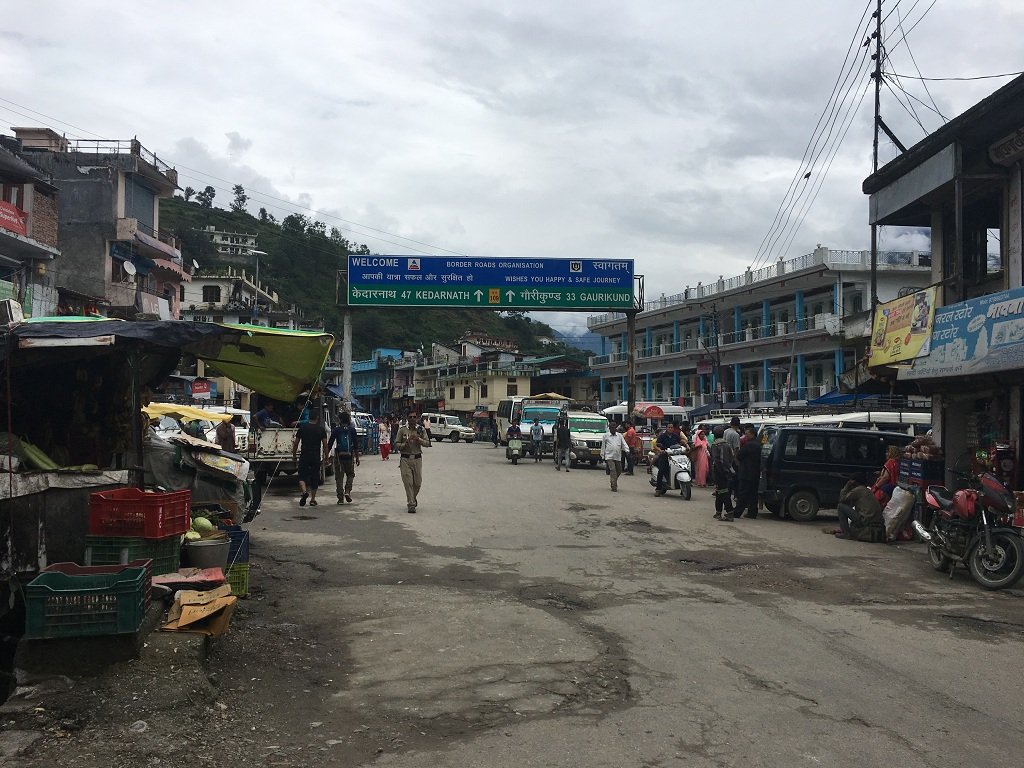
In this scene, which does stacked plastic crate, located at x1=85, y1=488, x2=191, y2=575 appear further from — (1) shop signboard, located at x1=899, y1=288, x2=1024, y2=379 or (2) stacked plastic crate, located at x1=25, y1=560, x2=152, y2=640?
(1) shop signboard, located at x1=899, y1=288, x2=1024, y2=379

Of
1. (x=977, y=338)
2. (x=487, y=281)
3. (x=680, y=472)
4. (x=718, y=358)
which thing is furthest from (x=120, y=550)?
(x=718, y=358)

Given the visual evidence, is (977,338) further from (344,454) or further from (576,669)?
(344,454)

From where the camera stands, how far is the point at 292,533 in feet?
40.5

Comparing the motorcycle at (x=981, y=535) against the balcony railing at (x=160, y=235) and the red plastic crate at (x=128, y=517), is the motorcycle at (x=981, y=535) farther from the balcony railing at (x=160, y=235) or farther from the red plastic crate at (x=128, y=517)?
the balcony railing at (x=160, y=235)

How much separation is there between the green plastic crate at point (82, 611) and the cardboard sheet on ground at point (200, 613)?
55 cm

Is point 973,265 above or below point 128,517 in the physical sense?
above

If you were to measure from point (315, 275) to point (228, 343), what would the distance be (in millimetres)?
89067

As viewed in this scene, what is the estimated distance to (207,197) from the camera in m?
116

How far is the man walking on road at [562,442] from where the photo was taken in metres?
26.6

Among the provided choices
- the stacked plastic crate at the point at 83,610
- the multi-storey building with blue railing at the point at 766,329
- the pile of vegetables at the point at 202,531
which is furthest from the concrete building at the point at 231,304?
the stacked plastic crate at the point at 83,610

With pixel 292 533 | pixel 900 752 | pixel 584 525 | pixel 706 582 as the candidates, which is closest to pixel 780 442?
pixel 584 525

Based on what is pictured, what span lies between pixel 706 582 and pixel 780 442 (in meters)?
6.78

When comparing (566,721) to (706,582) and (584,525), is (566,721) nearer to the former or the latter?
(706,582)

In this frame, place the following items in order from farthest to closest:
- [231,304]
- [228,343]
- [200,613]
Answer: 1. [231,304]
2. [228,343]
3. [200,613]
